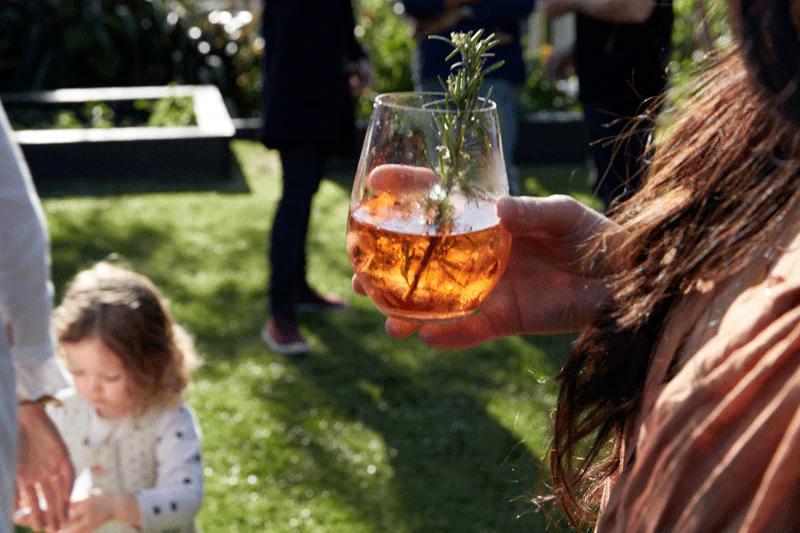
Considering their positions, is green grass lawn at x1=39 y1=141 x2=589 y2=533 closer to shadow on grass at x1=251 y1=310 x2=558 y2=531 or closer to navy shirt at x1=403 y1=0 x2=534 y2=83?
shadow on grass at x1=251 y1=310 x2=558 y2=531

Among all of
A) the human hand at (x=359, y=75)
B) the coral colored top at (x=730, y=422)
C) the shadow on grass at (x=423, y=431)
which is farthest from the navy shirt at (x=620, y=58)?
the coral colored top at (x=730, y=422)

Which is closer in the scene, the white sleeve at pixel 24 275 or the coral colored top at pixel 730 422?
the coral colored top at pixel 730 422

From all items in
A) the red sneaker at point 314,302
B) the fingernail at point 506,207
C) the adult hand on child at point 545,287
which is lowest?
the red sneaker at point 314,302

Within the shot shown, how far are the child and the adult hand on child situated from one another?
1318 millimetres

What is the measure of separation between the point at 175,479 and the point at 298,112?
2303 millimetres

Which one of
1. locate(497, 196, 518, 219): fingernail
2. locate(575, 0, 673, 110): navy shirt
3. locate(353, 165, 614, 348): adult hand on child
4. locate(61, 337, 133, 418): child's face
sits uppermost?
locate(497, 196, 518, 219): fingernail

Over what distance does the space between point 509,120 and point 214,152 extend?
2763 mm

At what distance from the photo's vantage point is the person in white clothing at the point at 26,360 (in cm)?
172

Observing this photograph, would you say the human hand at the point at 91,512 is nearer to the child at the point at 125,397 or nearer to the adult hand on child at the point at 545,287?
the child at the point at 125,397

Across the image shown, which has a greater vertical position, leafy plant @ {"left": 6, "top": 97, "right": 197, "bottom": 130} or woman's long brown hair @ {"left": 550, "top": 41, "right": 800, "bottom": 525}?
woman's long brown hair @ {"left": 550, "top": 41, "right": 800, "bottom": 525}

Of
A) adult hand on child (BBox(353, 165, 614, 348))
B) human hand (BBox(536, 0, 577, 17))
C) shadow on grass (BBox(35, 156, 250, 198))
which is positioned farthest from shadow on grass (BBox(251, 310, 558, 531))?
shadow on grass (BBox(35, 156, 250, 198))

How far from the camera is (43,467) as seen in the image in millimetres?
2164

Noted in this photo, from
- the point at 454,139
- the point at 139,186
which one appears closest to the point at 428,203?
the point at 454,139

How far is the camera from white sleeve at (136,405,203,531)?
2451mm
